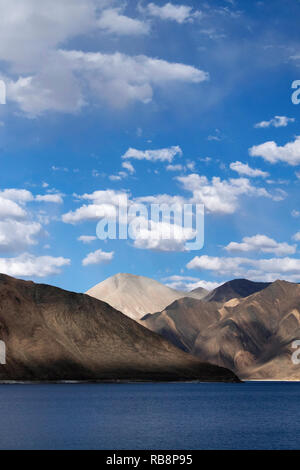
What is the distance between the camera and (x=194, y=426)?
9256 cm

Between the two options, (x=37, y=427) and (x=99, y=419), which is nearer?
(x=37, y=427)

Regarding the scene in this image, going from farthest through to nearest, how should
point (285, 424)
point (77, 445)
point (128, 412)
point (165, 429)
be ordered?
point (128, 412) < point (285, 424) < point (165, 429) < point (77, 445)

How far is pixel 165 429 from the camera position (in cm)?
8719
